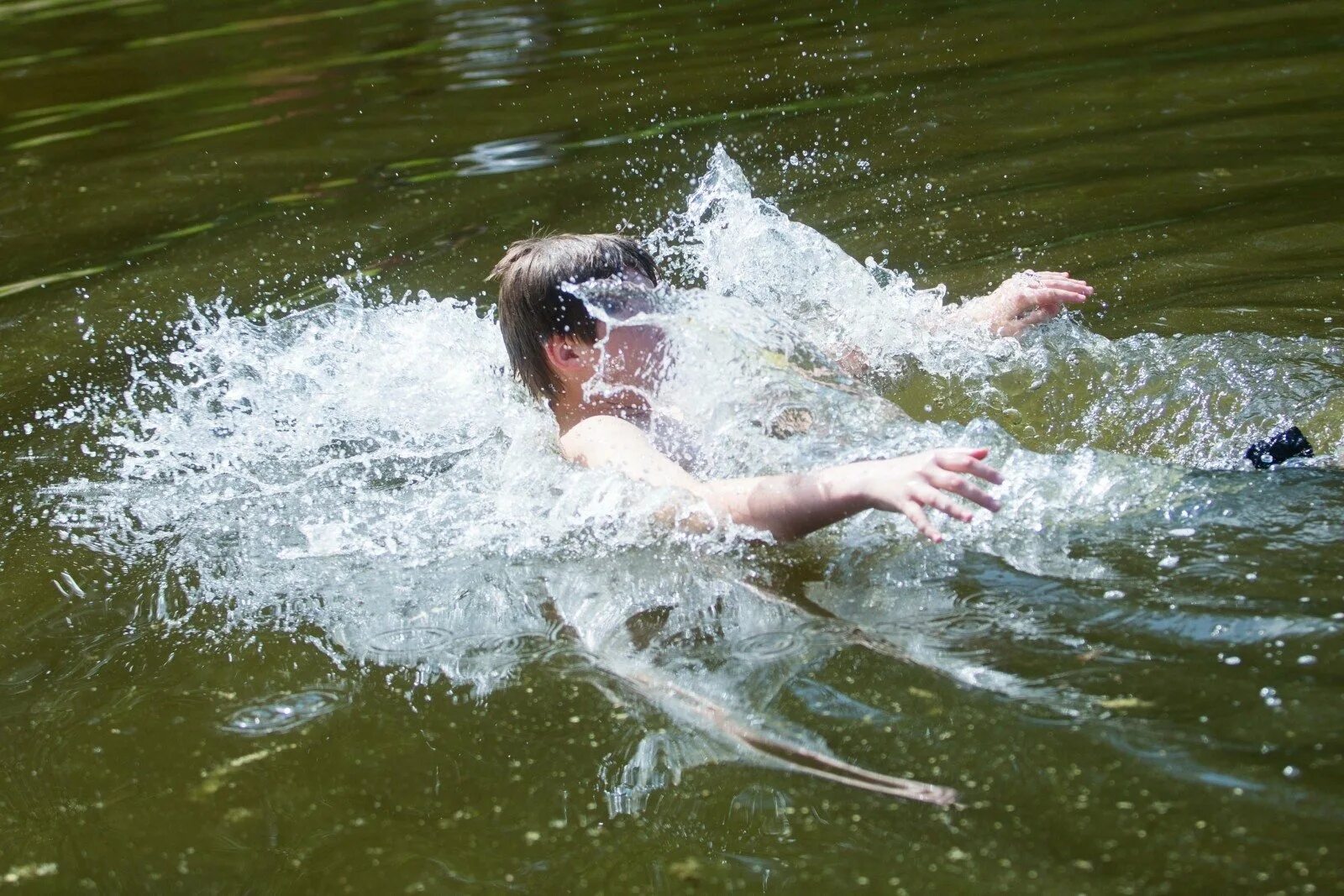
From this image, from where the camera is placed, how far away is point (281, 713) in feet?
10.0

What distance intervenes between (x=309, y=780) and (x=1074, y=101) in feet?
19.0

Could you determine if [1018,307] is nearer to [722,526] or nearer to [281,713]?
[722,526]

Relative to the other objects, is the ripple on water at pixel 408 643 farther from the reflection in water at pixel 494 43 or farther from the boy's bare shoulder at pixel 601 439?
the reflection in water at pixel 494 43

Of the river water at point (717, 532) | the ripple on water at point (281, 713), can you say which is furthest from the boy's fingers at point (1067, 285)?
the ripple on water at point (281, 713)

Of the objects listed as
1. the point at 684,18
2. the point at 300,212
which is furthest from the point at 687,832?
the point at 684,18

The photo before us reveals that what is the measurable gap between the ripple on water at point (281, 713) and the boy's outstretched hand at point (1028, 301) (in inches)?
94.5

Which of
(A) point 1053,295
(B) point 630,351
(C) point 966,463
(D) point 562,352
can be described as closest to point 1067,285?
(A) point 1053,295

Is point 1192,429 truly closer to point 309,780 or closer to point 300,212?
point 309,780

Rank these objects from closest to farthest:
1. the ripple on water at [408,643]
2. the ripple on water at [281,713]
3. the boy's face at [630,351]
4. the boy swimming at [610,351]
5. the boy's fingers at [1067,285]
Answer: the ripple on water at [281,713], the ripple on water at [408,643], the boy swimming at [610,351], the boy's face at [630,351], the boy's fingers at [1067,285]

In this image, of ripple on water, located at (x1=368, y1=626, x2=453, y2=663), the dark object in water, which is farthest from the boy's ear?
the dark object in water

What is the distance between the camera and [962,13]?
31.3 ft

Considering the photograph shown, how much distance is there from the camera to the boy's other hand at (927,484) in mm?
2854

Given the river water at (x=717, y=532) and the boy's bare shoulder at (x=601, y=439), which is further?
the boy's bare shoulder at (x=601, y=439)

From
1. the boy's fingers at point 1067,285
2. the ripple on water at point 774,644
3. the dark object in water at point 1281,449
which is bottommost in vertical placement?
the ripple on water at point 774,644
